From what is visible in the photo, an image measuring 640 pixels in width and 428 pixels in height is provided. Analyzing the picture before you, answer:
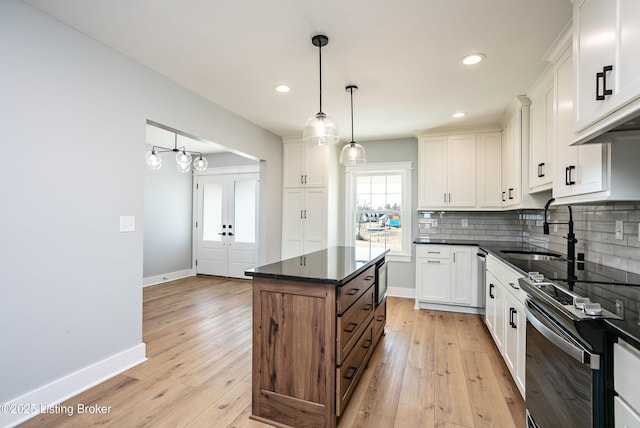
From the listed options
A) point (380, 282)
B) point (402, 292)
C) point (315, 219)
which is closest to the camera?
point (380, 282)

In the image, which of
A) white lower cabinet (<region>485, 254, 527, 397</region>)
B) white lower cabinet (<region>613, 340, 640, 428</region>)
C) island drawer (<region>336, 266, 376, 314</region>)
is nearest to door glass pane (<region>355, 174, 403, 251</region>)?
white lower cabinet (<region>485, 254, 527, 397</region>)

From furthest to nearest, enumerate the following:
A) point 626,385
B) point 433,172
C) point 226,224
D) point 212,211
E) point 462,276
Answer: point 212,211, point 226,224, point 433,172, point 462,276, point 626,385

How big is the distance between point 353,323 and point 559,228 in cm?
243

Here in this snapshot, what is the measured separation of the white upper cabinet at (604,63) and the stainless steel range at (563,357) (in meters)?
A: 0.78

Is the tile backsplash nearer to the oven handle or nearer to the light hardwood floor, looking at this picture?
the oven handle

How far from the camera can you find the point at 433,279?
428 cm

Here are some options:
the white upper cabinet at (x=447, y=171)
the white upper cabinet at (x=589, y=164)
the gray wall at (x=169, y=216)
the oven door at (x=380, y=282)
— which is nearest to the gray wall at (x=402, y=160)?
the white upper cabinet at (x=447, y=171)

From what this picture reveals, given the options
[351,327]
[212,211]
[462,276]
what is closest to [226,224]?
[212,211]

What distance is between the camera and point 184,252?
645 centimetres

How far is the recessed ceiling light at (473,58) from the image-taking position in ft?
8.25

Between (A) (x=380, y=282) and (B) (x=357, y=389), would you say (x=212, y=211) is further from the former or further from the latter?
(B) (x=357, y=389)

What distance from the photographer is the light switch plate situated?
2.58 m

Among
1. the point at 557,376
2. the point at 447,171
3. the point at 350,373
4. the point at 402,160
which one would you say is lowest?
the point at 350,373

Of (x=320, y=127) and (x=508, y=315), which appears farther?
(x=508, y=315)
